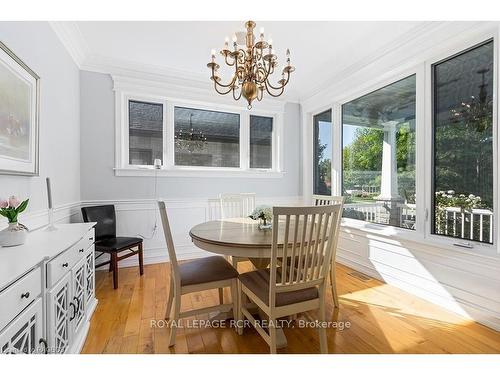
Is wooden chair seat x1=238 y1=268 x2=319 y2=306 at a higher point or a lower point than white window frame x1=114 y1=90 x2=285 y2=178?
lower

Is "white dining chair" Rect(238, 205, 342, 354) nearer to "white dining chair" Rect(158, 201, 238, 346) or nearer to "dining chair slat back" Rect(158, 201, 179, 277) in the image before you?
"white dining chair" Rect(158, 201, 238, 346)

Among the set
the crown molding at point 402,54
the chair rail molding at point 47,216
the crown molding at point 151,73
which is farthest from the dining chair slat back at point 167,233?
the crown molding at point 402,54

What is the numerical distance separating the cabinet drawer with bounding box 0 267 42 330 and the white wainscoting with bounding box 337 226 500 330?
2.77 m

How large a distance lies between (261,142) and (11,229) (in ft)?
10.9

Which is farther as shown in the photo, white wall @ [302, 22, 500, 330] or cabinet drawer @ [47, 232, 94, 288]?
white wall @ [302, 22, 500, 330]

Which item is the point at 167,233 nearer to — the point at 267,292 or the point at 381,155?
the point at 267,292

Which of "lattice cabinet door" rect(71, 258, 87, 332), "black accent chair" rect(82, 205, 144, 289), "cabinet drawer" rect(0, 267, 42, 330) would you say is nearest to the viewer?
"cabinet drawer" rect(0, 267, 42, 330)

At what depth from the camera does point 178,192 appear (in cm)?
350

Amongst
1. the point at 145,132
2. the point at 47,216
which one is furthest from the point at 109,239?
the point at 145,132

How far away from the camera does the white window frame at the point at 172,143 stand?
319cm

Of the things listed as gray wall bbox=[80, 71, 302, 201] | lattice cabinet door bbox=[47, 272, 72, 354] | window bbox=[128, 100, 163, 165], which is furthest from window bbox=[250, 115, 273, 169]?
lattice cabinet door bbox=[47, 272, 72, 354]

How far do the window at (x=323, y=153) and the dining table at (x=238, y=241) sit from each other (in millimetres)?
2092

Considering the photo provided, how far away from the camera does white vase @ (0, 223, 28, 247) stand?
132 centimetres

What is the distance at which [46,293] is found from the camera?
4.03ft
